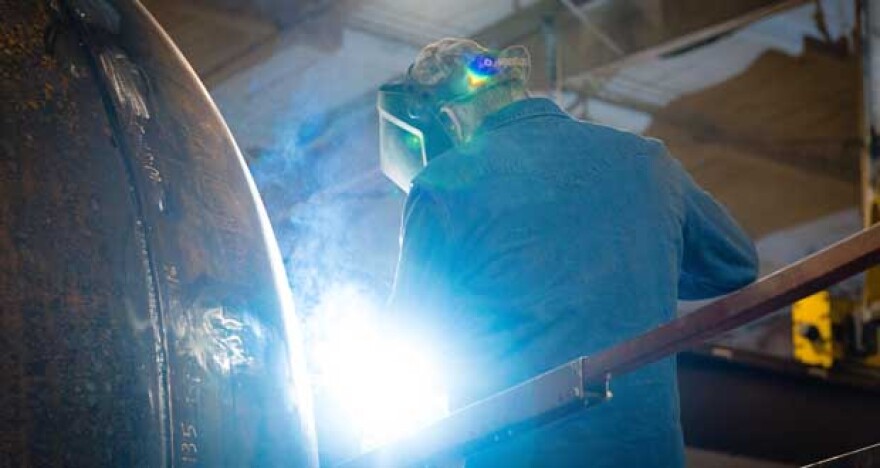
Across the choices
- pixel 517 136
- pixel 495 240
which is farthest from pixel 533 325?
pixel 517 136

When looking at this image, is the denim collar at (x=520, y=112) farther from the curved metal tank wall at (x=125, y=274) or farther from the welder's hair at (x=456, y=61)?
Result: the curved metal tank wall at (x=125, y=274)

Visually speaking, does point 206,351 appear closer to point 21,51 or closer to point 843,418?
point 21,51

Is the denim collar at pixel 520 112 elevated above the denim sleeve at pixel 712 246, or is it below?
above

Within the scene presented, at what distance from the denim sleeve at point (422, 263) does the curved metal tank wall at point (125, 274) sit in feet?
1.41

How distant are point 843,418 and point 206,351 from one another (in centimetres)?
456

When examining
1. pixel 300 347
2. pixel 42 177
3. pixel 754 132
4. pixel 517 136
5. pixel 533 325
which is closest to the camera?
pixel 42 177

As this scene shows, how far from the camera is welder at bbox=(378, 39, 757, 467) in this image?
2697mm

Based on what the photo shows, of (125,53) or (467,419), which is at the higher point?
(125,53)

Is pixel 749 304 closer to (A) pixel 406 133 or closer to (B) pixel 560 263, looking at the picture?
(B) pixel 560 263

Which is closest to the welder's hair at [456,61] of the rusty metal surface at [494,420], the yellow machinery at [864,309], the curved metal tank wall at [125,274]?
the curved metal tank wall at [125,274]

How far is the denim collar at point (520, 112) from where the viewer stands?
10.3ft

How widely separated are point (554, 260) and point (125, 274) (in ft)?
3.49

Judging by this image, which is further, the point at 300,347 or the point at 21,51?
the point at 300,347

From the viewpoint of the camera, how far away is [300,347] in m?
2.43
